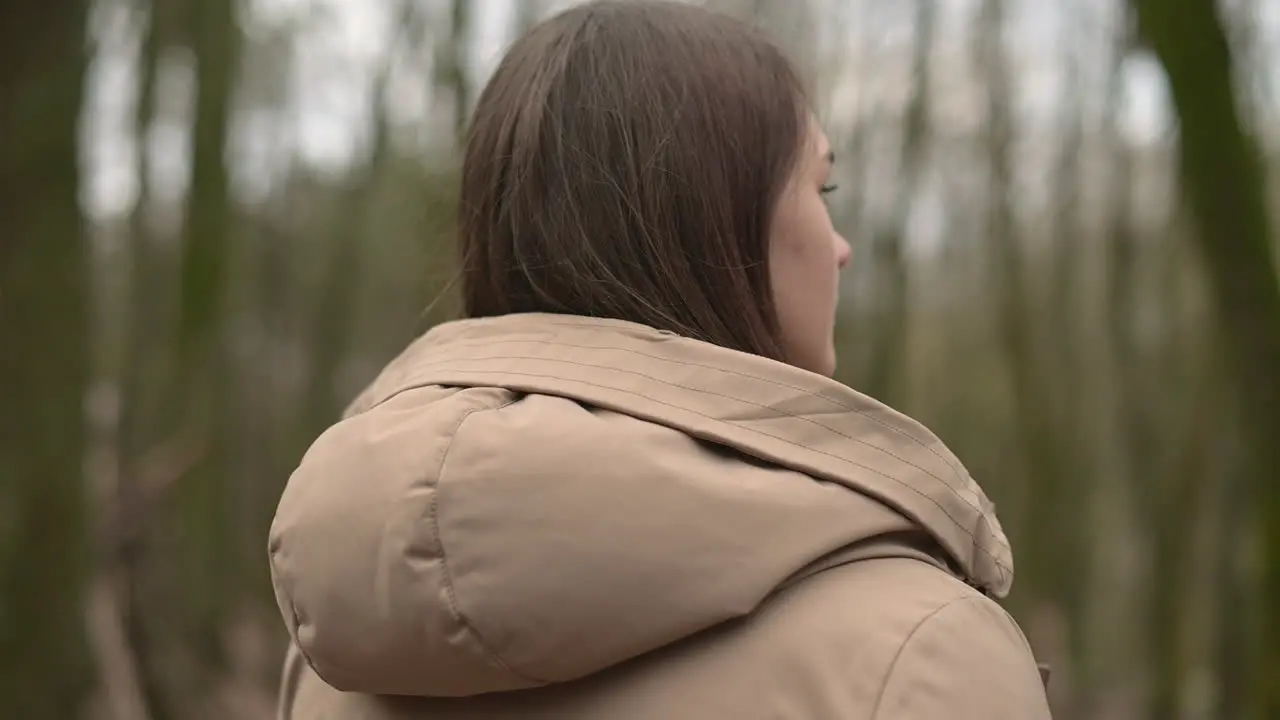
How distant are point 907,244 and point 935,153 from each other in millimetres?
758

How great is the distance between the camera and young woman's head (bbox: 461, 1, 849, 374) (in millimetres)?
1081

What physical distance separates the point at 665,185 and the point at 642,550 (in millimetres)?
370

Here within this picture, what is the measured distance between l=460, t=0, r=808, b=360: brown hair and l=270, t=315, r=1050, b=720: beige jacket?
12cm

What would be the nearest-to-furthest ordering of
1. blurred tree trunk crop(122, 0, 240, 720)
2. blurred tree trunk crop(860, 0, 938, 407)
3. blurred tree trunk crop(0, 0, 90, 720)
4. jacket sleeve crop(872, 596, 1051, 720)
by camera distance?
1. jacket sleeve crop(872, 596, 1051, 720)
2. blurred tree trunk crop(0, 0, 90, 720)
3. blurred tree trunk crop(122, 0, 240, 720)
4. blurred tree trunk crop(860, 0, 938, 407)

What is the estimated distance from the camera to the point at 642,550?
33.4 inches

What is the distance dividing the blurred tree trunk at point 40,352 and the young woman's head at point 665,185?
2.52 meters

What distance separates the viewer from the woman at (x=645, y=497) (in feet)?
2.80

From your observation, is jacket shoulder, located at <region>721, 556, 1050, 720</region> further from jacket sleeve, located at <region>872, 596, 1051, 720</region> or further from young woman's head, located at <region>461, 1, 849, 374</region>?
young woman's head, located at <region>461, 1, 849, 374</region>

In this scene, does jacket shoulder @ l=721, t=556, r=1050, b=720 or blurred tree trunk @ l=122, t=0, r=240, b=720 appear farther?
blurred tree trunk @ l=122, t=0, r=240, b=720

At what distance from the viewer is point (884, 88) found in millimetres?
8383

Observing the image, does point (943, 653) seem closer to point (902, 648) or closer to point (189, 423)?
point (902, 648)

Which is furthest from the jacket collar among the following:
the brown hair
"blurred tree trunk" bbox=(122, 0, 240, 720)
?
"blurred tree trunk" bbox=(122, 0, 240, 720)

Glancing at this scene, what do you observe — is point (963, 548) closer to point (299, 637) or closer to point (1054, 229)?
point (299, 637)

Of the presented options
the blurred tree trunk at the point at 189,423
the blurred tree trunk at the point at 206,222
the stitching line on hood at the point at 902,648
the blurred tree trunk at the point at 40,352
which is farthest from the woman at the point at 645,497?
the blurred tree trunk at the point at 206,222
